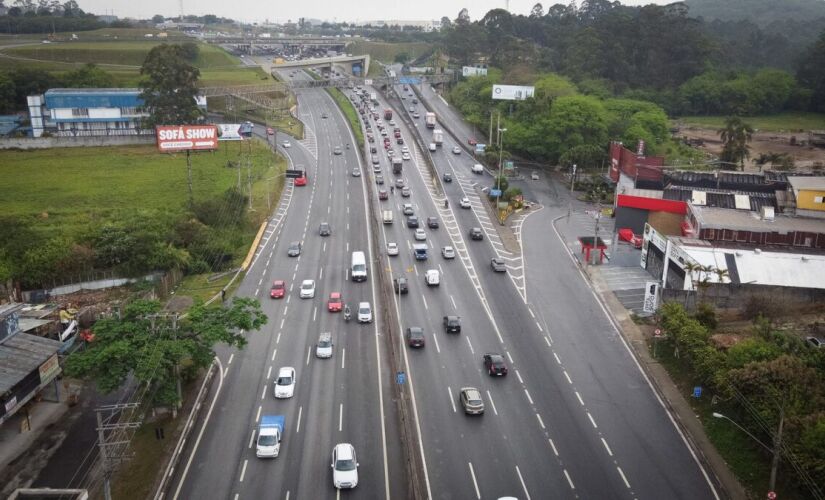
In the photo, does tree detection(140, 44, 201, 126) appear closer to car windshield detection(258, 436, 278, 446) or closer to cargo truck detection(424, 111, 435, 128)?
cargo truck detection(424, 111, 435, 128)

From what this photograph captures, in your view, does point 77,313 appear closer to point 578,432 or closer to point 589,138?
point 578,432

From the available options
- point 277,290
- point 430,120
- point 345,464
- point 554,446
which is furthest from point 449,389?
point 430,120

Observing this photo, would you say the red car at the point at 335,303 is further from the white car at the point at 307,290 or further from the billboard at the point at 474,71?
the billboard at the point at 474,71

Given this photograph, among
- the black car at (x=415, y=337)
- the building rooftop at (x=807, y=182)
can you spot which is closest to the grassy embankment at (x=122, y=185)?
the black car at (x=415, y=337)

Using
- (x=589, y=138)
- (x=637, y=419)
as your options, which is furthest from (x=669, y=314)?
(x=589, y=138)

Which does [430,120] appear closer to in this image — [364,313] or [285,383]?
[364,313]

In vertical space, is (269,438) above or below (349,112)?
below
